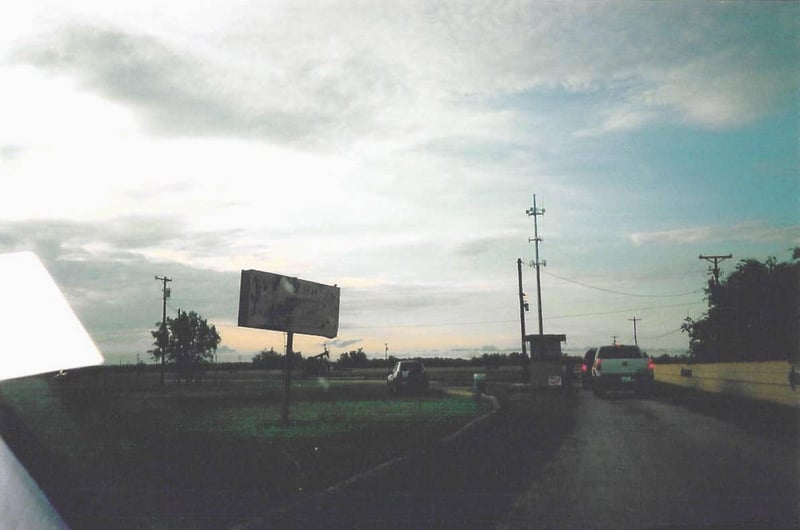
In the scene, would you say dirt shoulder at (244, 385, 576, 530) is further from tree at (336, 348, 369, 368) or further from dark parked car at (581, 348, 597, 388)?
tree at (336, 348, 369, 368)

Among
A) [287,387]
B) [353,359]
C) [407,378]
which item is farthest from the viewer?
[353,359]

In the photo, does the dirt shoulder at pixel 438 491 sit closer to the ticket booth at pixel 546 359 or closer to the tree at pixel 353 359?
the ticket booth at pixel 546 359

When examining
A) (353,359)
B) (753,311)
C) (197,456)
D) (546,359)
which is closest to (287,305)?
(197,456)

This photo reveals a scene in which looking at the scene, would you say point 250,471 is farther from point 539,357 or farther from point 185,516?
point 539,357

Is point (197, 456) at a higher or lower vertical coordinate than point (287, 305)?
lower

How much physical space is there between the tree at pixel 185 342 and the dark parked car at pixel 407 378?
32.2 metres

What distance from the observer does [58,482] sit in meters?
8.82

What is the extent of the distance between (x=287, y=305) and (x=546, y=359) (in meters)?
21.6

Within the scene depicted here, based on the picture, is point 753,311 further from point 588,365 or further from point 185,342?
Result: point 185,342

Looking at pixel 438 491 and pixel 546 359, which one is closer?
pixel 438 491

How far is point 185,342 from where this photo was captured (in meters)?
70.4

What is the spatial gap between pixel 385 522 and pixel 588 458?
5037mm

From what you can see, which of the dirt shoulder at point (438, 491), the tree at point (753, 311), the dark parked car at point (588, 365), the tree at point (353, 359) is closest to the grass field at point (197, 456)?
the dirt shoulder at point (438, 491)

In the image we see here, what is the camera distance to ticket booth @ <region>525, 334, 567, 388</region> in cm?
3641
